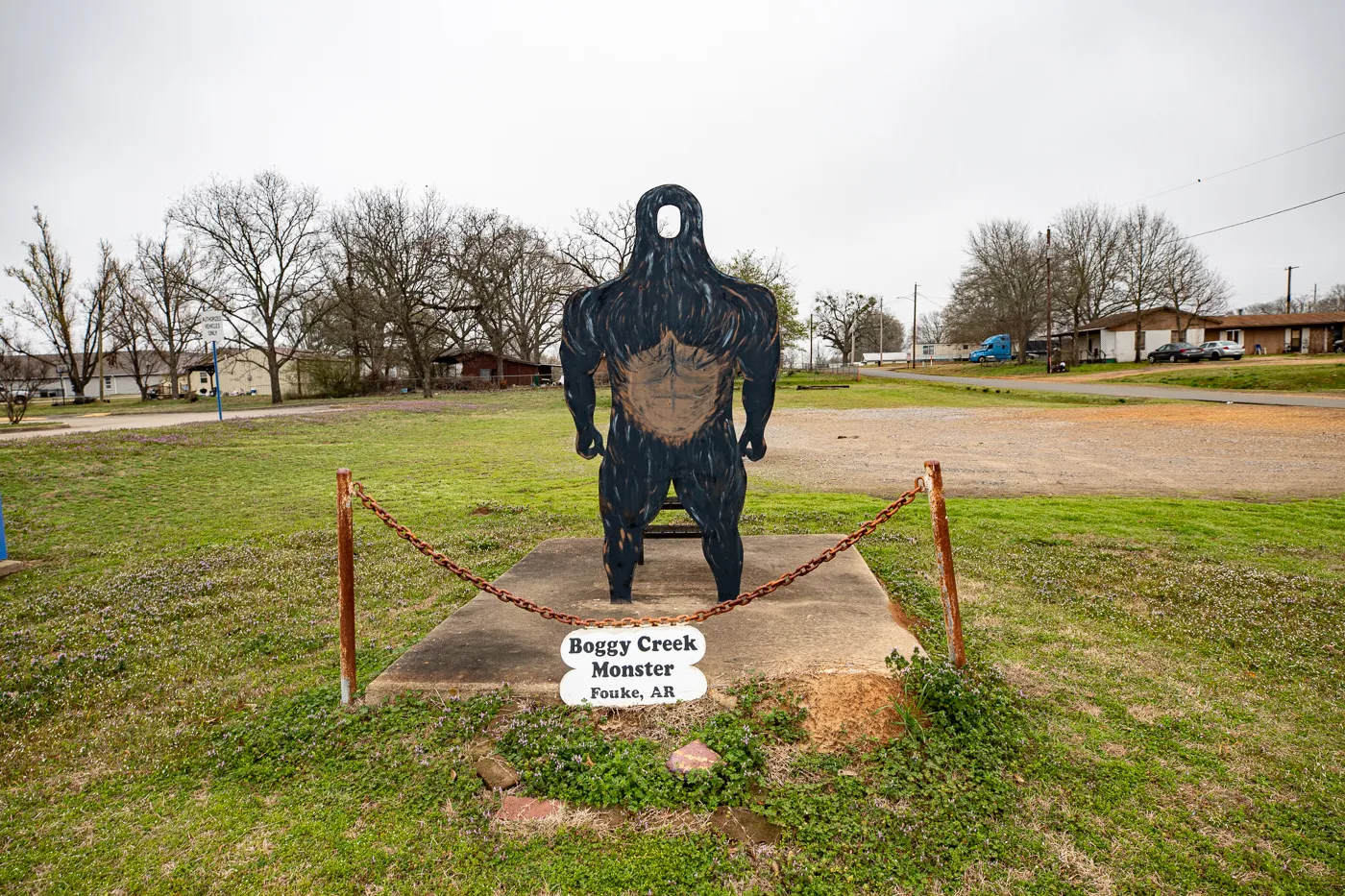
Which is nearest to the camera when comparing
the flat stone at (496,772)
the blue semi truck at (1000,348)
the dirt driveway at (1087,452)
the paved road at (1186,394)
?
the flat stone at (496,772)

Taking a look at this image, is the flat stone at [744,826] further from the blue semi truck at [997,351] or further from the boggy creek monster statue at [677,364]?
the blue semi truck at [997,351]

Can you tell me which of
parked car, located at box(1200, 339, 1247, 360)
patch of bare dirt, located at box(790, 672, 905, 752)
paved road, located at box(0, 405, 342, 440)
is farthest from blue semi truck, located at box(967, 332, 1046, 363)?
patch of bare dirt, located at box(790, 672, 905, 752)

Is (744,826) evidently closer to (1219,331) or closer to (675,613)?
(675,613)

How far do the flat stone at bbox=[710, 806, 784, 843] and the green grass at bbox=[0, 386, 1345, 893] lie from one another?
69mm

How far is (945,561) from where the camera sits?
379 cm

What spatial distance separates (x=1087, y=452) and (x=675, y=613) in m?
12.4

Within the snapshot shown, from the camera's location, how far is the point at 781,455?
14.9m

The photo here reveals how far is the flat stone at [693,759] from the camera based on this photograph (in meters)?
3.10

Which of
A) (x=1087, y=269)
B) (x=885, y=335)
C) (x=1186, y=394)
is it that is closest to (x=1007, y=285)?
(x=1087, y=269)

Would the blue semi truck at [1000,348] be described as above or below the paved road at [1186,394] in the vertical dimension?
above

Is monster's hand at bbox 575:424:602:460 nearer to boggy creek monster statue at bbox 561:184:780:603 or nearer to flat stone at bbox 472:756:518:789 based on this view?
boggy creek monster statue at bbox 561:184:780:603

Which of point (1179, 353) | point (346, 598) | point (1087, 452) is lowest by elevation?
point (1087, 452)

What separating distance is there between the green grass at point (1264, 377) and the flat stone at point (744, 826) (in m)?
33.9

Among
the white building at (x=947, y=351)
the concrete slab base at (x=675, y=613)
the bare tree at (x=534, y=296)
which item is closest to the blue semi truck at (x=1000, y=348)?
the white building at (x=947, y=351)
